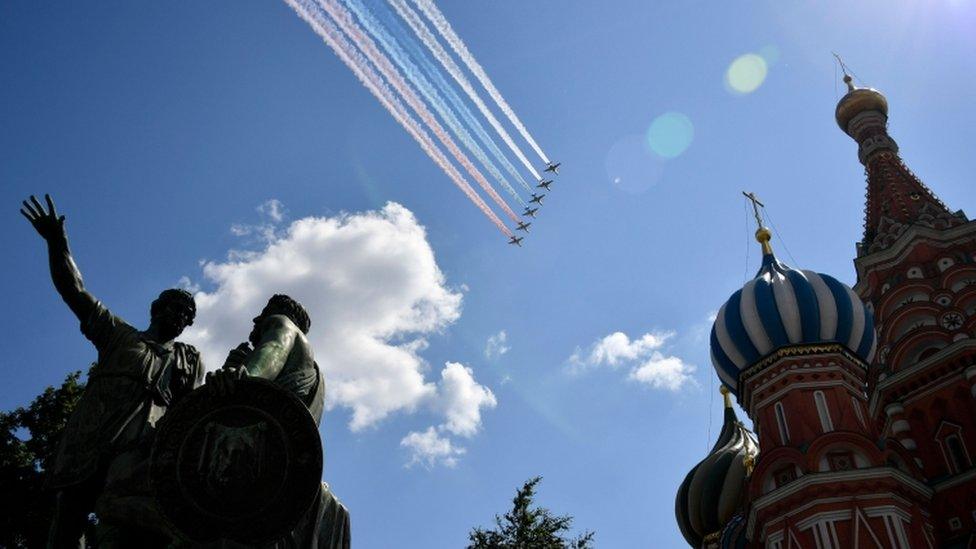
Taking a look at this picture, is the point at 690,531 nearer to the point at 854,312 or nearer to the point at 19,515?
the point at 854,312

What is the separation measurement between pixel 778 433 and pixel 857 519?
11.8 ft

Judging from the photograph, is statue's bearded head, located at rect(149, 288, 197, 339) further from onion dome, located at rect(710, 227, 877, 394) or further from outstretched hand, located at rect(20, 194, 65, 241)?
onion dome, located at rect(710, 227, 877, 394)

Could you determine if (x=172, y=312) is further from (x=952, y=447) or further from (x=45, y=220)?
(x=952, y=447)

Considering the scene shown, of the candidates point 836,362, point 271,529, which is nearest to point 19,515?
point 271,529

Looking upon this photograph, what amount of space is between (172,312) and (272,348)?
96 centimetres

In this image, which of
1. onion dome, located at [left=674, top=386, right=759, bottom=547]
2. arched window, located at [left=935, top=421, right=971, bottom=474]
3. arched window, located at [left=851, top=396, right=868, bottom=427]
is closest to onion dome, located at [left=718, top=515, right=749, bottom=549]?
onion dome, located at [left=674, top=386, right=759, bottom=547]

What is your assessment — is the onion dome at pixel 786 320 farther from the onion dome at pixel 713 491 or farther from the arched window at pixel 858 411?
the onion dome at pixel 713 491

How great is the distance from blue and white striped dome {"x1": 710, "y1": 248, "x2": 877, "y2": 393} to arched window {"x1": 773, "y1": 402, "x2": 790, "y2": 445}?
162cm

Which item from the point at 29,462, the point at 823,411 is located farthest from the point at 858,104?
the point at 29,462

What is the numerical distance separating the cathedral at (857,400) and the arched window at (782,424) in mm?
36

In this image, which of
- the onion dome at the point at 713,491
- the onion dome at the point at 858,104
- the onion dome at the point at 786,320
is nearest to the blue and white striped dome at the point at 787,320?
the onion dome at the point at 786,320

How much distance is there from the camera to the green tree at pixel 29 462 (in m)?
16.4

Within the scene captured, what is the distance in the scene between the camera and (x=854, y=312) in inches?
1040

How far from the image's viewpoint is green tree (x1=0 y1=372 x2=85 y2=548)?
16375 mm
